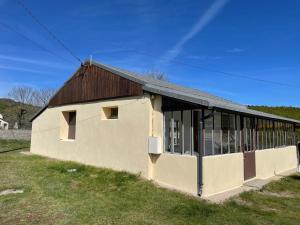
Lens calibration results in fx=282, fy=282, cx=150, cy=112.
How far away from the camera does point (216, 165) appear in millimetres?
8883

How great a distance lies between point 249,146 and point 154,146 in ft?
14.8

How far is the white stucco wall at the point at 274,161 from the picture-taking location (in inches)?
484

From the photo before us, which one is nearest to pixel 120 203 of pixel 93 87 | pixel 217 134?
pixel 217 134

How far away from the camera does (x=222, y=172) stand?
9.20 metres

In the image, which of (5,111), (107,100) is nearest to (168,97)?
(107,100)

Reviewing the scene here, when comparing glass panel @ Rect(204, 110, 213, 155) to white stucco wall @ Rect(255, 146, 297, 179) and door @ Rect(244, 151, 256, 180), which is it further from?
white stucco wall @ Rect(255, 146, 297, 179)

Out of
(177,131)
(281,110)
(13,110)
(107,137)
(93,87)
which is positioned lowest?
(107,137)

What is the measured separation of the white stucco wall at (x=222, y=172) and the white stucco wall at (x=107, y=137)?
7.55 ft

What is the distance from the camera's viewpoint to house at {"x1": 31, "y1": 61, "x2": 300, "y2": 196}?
29.0ft

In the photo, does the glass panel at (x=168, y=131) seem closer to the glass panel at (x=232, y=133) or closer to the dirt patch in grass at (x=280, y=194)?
the glass panel at (x=232, y=133)

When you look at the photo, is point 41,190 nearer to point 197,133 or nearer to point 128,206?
point 128,206

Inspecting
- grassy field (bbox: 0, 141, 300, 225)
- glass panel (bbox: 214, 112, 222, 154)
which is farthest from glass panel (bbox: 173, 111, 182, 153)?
grassy field (bbox: 0, 141, 300, 225)

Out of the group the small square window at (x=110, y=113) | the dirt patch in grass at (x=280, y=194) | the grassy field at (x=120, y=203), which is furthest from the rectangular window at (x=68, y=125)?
the dirt patch in grass at (x=280, y=194)

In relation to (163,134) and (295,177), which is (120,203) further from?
(295,177)
